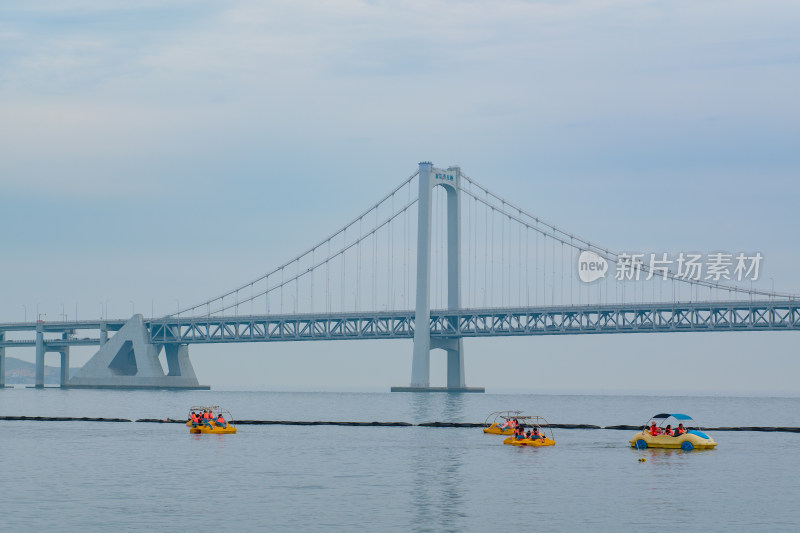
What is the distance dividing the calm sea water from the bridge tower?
2311 inches

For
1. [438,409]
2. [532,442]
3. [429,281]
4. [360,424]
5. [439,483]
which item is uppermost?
[429,281]

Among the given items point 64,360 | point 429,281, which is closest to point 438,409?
point 429,281

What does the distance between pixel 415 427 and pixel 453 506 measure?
4304 cm

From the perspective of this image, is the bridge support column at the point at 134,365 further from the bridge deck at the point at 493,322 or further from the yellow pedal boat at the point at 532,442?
the yellow pedal boat at the point at 532,442

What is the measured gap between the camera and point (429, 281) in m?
140

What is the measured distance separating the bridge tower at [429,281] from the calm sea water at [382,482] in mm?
58709

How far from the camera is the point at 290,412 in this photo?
113 m

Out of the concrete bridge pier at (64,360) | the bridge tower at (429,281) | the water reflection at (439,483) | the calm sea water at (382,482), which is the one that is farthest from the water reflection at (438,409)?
the concrete bridge pier at (64,360)

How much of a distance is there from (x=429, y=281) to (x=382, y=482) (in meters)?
92.3

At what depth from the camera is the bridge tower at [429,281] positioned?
139m

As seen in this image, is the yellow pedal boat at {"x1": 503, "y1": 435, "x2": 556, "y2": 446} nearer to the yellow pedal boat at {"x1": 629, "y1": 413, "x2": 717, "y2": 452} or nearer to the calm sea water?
the calm sea water

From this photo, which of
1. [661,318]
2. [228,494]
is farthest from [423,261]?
[228,494]

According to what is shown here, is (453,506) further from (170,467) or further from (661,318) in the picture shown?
(661,318)

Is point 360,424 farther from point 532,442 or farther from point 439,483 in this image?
point 439,483
